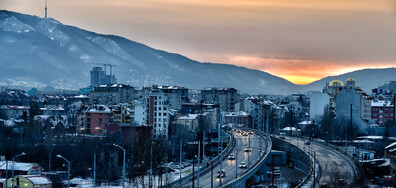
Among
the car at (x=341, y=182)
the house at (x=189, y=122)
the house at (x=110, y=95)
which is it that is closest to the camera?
the car at (x=341, y=182)

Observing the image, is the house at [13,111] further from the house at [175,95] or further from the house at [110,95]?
the house at [110,95]

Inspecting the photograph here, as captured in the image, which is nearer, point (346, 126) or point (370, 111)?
point (346, 126)

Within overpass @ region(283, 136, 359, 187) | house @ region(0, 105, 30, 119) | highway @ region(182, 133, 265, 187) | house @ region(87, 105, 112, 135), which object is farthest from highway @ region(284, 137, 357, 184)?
house @ region(0, 105, 30, 119)

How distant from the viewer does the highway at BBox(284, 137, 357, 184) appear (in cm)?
3312

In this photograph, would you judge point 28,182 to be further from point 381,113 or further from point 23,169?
point 381,113

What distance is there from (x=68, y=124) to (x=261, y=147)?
67.5 feet

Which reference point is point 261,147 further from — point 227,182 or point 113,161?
point 227,182

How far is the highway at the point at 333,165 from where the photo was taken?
33.1m

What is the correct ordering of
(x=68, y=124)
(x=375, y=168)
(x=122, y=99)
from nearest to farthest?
(x=375, y=168) → (x=68, y=124) → (x=122, y=99)

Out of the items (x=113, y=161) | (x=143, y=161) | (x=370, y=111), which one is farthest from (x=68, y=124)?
(x=370, y=111)

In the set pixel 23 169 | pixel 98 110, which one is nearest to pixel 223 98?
pixel 98 110

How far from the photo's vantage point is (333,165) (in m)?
38.3

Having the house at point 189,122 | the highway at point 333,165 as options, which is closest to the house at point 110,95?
the house at point 189,122

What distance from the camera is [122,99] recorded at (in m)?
93.6
